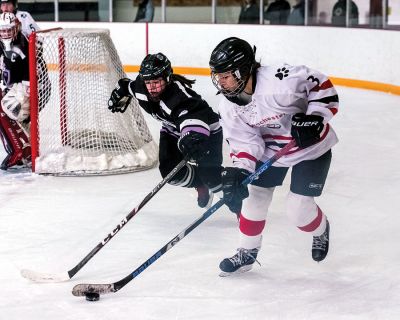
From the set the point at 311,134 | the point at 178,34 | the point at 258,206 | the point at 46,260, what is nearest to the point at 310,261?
the point at 258,206

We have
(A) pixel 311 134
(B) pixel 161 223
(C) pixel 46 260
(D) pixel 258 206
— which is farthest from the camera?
(B) pixel 161 223

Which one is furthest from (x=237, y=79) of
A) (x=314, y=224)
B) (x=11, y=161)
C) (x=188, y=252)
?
(x=11, y=161)

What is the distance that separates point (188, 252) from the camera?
3330 mm

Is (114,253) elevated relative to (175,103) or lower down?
lower down

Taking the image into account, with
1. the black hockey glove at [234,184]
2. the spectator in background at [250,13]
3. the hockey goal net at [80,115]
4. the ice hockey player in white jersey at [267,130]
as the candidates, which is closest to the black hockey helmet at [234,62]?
the ice hockey player in white jersey at [267,130]

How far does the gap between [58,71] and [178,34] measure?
4474 mm

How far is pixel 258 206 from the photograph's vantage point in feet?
9.90

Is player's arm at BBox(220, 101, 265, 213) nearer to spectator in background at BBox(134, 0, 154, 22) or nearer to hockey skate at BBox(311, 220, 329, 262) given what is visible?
hockey skate at BBox(311, 220, 329, 262)

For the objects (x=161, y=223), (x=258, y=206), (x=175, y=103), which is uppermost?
(x=175, y=103)

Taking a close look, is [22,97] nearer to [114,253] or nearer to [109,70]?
[109,70]

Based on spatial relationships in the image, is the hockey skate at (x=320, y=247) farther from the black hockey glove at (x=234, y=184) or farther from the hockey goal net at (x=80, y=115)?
the hockey goal net at (x=80, y=115)

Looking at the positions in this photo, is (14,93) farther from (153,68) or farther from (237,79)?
(237,79)

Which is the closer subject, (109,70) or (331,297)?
(331,297)

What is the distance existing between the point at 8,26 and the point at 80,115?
1.93ft
